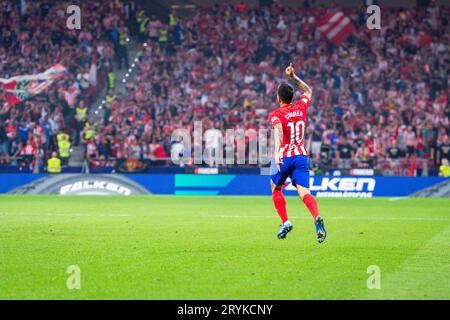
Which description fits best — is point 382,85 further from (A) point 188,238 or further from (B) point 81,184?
(A) point 188,238

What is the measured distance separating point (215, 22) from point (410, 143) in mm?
12732

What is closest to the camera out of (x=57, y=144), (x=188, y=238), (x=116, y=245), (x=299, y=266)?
(x=299, y=266)

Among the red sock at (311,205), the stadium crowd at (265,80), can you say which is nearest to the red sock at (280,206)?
the red sock at (311,205)

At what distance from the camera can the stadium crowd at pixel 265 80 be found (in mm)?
32250

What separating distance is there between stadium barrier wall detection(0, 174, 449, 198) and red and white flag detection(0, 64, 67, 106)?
235 inches

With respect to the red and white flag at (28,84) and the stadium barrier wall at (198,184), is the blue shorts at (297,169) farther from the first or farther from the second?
the red and white flag at (28,84)

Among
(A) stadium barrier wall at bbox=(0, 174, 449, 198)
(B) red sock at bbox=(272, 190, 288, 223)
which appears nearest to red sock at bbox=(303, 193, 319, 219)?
(B) red sock at bbox=(272, 190, 288, 223)

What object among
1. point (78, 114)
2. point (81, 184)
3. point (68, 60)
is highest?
point (68, 60)

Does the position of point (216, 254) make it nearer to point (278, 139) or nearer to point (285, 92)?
point (278, 139)

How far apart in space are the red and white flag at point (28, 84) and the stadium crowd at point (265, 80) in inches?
27.7

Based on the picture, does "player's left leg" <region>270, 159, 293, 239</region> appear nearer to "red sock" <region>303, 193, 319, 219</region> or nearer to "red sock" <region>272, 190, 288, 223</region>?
"red sock" <region>272, 190, 288, 223</region>

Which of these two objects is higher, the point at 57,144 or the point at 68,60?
the point at 68,60

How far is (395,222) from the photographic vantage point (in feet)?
58.5
